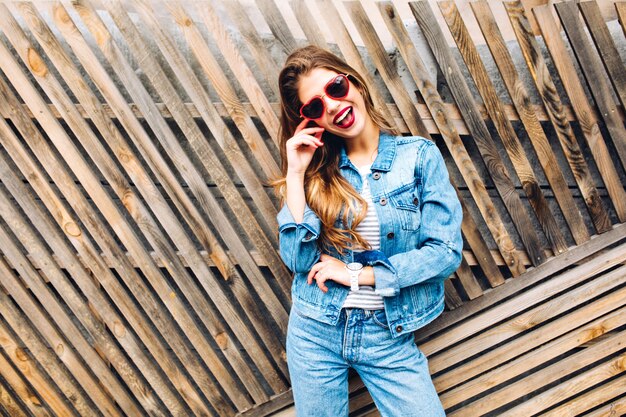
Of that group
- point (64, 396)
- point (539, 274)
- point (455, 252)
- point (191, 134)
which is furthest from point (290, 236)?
point (64, 396)

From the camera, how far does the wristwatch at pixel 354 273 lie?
1.75m

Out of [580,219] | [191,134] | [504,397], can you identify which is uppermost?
[191,134]

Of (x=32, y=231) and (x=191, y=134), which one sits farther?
(x=32, y=231)

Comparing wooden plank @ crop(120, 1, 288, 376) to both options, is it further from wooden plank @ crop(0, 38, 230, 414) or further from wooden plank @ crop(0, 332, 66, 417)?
wooden plank @ crop(0, 332, 66, 417)

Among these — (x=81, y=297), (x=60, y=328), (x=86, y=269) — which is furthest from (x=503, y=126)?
(x=60, y=328)

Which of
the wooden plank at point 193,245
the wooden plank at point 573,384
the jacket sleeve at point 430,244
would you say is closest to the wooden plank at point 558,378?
the wooden plank at point 573,384

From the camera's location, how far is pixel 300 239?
1.77 meters

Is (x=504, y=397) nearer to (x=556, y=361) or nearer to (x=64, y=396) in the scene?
Result: (x=556, y=361)

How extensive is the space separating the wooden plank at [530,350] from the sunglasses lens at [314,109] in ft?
Result: 4.61

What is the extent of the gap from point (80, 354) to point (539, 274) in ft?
7.54

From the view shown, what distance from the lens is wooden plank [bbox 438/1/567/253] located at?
79.9 inches

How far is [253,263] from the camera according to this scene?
2.36 metres

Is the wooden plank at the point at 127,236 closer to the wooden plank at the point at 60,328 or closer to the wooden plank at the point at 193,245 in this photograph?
the wooden plank at the point at 193,245

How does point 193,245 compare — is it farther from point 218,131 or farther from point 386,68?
point 386,68
